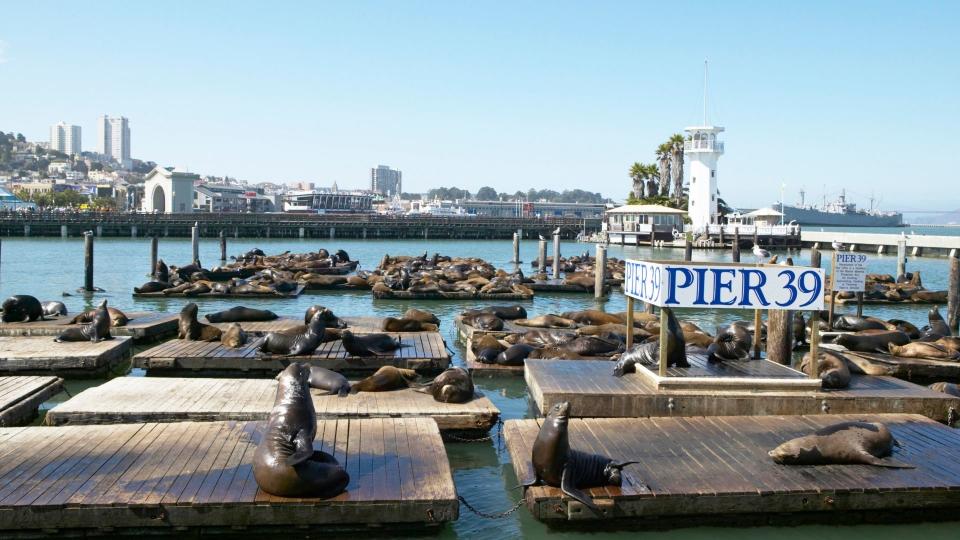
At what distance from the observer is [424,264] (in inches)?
1153

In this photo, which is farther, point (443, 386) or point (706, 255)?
point (706, 255)

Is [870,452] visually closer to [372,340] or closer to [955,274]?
[372,340]

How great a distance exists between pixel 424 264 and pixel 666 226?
28851mm

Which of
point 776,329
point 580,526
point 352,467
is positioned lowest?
point 580,526

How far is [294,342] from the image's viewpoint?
1080cm

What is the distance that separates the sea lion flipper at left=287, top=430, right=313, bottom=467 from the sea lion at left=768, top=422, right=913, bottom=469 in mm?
3416

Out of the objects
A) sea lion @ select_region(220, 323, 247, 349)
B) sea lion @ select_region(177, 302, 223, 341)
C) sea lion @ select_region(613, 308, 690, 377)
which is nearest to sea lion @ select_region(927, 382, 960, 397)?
sea lion @ select_region(613, 308, 690, 377)

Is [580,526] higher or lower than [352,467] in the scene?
lower

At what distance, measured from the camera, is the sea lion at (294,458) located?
5.26 metres

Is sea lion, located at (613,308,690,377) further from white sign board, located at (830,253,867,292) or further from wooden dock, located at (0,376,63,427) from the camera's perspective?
white sign board, located at (830,253,867,292)

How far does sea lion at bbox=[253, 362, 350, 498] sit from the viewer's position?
5258 millimetres

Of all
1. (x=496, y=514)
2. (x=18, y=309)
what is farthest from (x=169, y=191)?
(x=496, y=514)

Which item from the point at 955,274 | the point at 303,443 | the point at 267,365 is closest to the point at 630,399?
the point at 303,443

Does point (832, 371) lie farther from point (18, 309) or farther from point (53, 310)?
point (53, 310)
